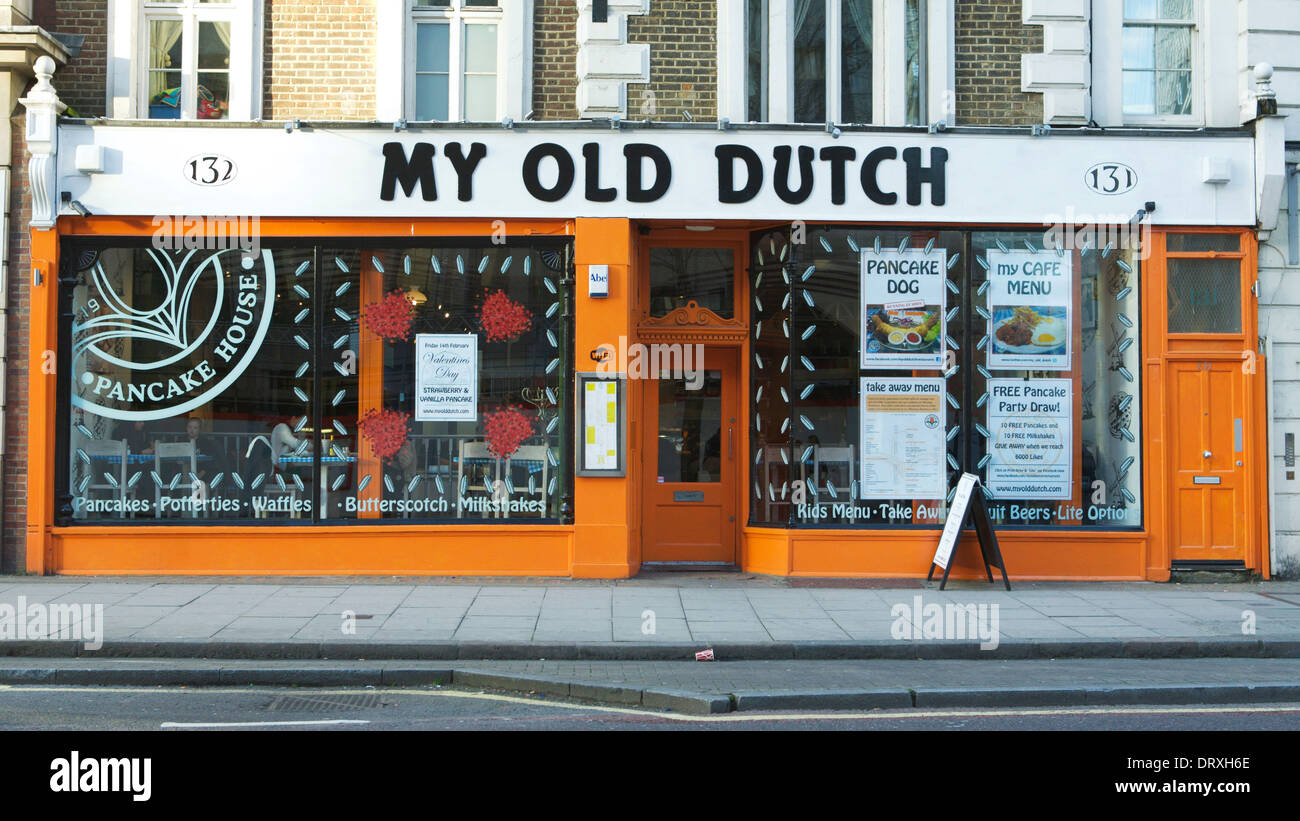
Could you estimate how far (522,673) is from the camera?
808cm

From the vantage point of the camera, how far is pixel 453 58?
1230 cm

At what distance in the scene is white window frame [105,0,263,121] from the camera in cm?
1202

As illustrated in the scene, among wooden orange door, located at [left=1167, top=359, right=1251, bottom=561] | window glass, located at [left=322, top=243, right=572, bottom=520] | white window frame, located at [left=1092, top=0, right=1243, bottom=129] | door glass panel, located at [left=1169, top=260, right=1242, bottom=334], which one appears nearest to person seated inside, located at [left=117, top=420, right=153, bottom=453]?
window glass, located at [left=322, top=243, right=572, bottom=520]

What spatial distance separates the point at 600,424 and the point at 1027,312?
498 cm

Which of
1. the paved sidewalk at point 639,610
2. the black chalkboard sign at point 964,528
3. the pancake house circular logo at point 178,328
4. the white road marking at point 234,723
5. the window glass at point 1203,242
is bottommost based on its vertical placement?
the white road marking at point 234,723

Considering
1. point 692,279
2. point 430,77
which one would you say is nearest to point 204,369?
point 430,77

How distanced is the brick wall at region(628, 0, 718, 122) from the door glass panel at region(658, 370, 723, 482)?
304 cm

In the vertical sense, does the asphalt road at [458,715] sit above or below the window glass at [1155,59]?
below

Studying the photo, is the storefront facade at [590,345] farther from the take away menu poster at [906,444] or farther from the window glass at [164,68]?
the window glass at [164,68]

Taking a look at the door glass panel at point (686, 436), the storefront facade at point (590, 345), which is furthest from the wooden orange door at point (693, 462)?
the storefront facade at point (590, 345)

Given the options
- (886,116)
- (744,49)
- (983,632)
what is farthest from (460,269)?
(983,632)

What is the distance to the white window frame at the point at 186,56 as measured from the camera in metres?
12.0

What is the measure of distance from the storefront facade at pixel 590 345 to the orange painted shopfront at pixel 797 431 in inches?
1.4

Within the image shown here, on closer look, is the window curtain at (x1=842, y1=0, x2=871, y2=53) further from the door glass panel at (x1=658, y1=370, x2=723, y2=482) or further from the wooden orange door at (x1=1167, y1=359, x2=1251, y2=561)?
the wooden orange door at (x1=1167, y1=359, x2=1251, y2=561)
